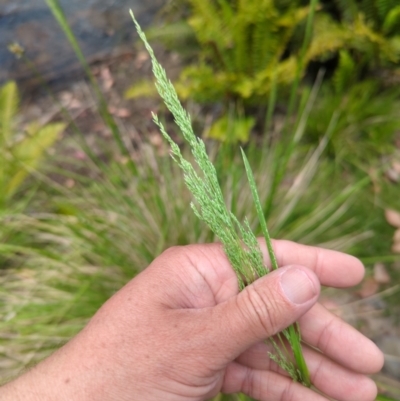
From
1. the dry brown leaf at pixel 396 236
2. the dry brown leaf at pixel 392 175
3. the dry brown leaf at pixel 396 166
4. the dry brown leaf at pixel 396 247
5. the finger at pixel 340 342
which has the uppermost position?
the finger at pixel 340 342

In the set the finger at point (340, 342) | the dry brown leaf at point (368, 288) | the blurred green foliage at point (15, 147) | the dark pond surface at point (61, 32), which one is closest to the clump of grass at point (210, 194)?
the finger at point (340, 342)

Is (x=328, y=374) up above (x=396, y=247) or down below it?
above

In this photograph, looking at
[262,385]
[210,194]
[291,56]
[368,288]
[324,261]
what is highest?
[210,194]

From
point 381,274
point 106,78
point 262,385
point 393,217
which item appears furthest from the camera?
point 106,78

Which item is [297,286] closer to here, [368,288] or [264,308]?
[264,308]

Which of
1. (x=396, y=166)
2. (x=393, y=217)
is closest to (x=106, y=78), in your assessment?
(x=396, y=166)

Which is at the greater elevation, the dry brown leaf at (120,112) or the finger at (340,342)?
the dry brown leaf at (120,112)

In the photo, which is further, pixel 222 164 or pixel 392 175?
pixel 392 175

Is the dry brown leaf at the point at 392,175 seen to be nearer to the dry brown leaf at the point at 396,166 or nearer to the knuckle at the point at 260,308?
the dry brown leaf at the point at 396,166
